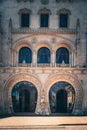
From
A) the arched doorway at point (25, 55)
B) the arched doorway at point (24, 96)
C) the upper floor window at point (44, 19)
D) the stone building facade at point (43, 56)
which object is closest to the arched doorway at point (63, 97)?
the stone building facade at point (43, 56)

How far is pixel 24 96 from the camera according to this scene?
27438 millimetres

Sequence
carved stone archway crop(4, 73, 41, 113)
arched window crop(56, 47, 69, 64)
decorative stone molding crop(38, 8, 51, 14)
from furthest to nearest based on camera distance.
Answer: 1. arched window crop(56, 47, 69, 64)
2. decorative stone molding crop(38, 8, 51, 14)
3. carved stone archway crop(4, 73, 41, 113)

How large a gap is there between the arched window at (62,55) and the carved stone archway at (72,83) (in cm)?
174

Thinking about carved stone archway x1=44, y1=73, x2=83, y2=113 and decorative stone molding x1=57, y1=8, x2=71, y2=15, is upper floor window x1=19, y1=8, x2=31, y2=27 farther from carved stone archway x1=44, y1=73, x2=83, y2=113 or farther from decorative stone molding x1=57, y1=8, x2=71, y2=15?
carved stone archway x1=44, y1=73, x2=83, y2=113

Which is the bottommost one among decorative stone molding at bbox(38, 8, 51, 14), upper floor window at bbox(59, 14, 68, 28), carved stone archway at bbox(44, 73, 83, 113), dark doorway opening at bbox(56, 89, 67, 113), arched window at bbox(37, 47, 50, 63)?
dark doorway opening at bbox(56, 89, 67, 113)

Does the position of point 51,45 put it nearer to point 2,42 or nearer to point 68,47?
point 68,47

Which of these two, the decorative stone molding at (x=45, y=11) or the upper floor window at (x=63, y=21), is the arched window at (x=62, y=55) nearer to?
the upper floor window at (x=63, y=21)

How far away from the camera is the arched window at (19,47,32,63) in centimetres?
2794

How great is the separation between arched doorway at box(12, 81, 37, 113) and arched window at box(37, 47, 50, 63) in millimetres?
3018

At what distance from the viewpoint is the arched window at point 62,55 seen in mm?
27984

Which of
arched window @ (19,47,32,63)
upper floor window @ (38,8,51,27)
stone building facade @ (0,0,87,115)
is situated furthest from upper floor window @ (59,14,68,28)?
arched window @ (19,47,32,63)

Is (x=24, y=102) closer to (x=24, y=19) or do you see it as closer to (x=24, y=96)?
(x=24, y=96)

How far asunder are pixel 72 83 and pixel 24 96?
566 centimetres

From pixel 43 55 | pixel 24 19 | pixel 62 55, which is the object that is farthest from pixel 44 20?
pixel 62 55
